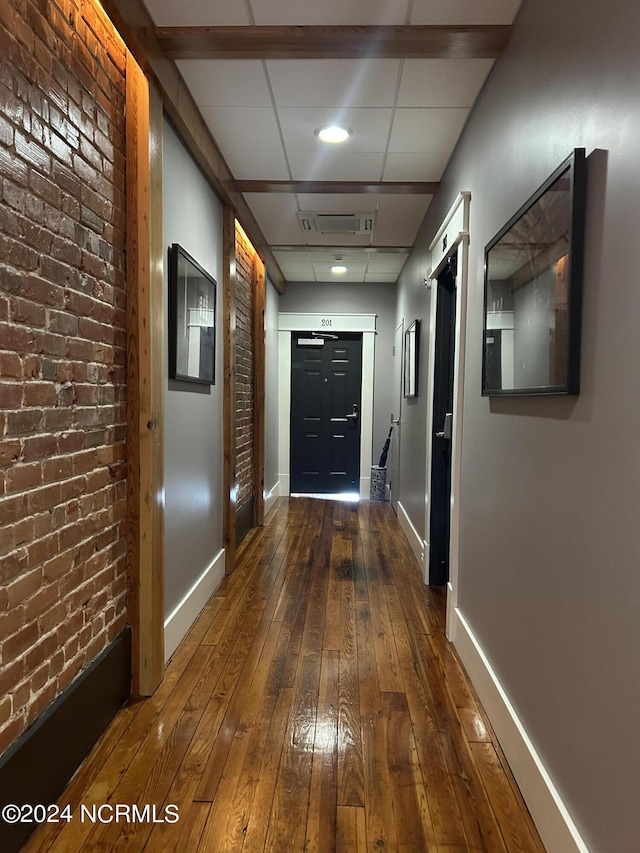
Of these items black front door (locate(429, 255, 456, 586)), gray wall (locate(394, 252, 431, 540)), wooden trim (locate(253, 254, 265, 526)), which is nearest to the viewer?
black front door (locate(429, 255, 456, 586))

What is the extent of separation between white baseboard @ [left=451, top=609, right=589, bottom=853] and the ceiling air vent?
301 cm

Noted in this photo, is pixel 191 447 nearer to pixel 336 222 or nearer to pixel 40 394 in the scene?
pixel 40 394

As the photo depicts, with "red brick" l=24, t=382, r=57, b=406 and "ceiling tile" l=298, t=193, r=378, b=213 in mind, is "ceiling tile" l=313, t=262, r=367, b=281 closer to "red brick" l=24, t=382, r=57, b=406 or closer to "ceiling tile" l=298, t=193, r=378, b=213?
"ceiling tile" l=298, t=193, r=378, b=213

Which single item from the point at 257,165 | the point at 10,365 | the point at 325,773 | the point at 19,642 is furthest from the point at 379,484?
the point at 10,365

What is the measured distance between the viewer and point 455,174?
286cm

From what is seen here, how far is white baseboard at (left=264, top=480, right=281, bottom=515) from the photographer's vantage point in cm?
552

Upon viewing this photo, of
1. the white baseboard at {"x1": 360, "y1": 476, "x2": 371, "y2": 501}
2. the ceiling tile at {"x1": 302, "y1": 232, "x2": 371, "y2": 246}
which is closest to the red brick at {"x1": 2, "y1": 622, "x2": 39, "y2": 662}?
the ceiling tile at {"x1": 302, "y1": 232, "x2": 371, "y2": 246}

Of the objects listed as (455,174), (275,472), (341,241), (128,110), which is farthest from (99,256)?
(275,472)

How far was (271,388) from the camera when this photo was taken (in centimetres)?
599

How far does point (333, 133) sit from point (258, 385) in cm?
245

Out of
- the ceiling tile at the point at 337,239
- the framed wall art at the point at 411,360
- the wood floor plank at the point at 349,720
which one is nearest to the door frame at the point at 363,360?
the framed wall art at the point at 411,360

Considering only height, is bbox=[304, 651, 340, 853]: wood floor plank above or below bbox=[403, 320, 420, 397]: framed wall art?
below

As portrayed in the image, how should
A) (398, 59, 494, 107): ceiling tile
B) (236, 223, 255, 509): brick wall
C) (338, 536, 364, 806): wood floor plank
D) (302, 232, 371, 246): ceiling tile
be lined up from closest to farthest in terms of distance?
1. (338, 536, 364, 806): wood floor plank
2. (398, 59, 494, 107): ceiling tile
3. (236, 223, 255, 509): brick wall
4. (302, 232, 371, 246): ceiling tile

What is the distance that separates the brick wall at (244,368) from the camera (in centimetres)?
412
